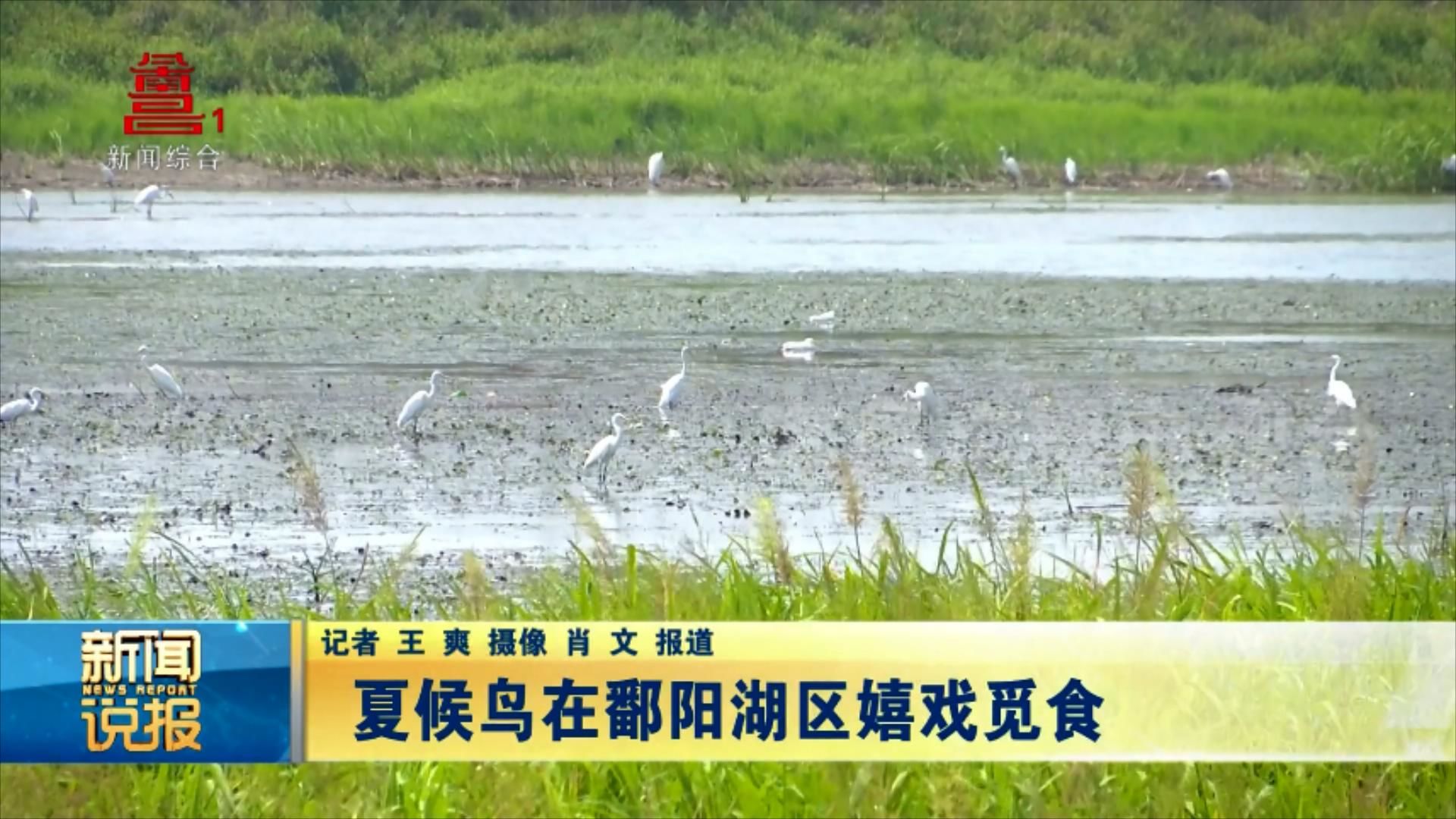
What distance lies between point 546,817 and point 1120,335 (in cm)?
198

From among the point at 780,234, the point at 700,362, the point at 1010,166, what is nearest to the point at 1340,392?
the point at 1010,166

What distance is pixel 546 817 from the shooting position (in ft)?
8.23

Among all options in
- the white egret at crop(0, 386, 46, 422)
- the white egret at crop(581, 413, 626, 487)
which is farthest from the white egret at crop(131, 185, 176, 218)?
the white egret at crop(581, 413, 626, 487)

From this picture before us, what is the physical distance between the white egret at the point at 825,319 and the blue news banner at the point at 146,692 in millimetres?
1690

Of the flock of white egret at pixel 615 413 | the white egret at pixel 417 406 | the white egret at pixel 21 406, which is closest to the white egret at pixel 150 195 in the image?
the flock of white egret at pixel 615 413

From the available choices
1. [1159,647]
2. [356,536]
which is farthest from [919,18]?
[1159,647]

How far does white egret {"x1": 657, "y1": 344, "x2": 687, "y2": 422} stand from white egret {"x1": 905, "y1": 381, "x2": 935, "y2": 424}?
0.40 m

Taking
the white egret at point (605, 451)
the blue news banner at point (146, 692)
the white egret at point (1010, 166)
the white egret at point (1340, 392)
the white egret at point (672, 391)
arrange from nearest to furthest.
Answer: the blue news banner at point (146, 692)
the white egret at point (605, 451)
the white egret at point (672, 391)
the white egret at point (1340, 392)
the white egret at point (1010, 166)

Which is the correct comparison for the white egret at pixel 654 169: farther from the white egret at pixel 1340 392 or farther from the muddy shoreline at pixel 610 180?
the white egret at pixel 1340 392

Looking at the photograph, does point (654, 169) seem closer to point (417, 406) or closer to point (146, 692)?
point (417, 406)

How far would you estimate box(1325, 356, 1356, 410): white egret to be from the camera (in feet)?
13.2

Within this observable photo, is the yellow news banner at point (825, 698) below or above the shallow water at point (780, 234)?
below

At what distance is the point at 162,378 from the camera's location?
3834 mm

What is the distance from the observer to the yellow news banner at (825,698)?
2.52m
